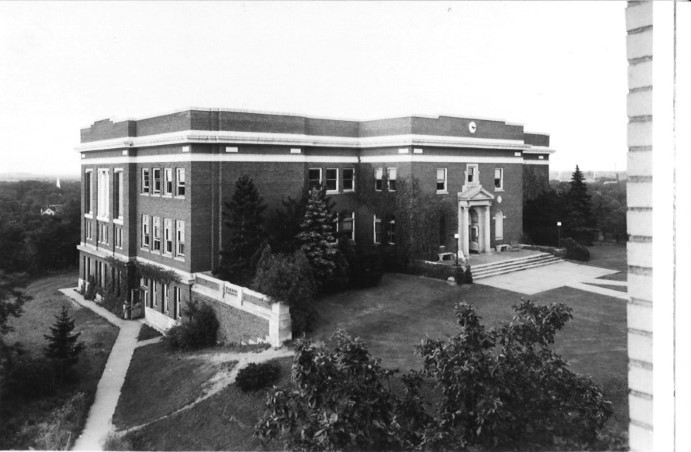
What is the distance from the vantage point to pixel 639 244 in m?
5.17

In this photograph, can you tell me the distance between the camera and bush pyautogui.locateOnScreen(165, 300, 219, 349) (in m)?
20.5

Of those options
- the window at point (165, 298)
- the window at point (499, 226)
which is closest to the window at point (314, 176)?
the window at point (165, 298)

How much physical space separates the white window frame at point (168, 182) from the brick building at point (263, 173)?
50 millimetres

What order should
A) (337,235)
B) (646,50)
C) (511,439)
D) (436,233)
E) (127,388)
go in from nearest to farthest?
(646,50) < (511,439) < (127,388) < (337,235) < (436,233)

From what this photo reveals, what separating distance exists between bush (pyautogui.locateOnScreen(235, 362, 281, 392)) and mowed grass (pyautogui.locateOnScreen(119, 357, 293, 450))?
6.9 inches

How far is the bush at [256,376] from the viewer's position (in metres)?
14.5

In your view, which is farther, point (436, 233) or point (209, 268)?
point (436, 233)

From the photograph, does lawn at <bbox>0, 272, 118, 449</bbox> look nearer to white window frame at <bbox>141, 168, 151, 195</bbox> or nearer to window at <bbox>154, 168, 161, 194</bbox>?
white window frame at <bbox>141, 168, 151, 195</bbox>

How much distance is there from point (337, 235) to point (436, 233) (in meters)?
5.87

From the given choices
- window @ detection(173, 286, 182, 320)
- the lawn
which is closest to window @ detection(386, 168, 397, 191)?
window @ detection(173, 286, 182, 320)

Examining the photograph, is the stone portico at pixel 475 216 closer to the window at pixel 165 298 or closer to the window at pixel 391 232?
the window at pixel 391 232

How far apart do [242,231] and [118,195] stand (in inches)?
427

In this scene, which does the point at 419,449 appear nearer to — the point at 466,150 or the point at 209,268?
the point at 209,268

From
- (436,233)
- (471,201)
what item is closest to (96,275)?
(436,233)
